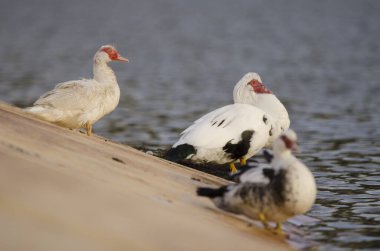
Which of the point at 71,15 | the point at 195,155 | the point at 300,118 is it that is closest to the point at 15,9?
the point at 71,15

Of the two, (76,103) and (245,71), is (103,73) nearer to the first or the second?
(76,103)

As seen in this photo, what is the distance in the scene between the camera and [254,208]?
782 cm

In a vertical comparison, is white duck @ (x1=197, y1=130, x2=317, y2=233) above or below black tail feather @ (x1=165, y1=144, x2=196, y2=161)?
below

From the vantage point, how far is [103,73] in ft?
40.2

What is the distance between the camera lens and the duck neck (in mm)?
12109

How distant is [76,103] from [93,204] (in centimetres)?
472

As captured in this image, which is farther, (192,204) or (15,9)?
(15,9)

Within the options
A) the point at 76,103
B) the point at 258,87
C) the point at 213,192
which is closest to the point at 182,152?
the point at 76,103

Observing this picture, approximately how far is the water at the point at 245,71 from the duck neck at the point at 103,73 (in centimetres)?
312

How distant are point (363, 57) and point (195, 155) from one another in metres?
25.9

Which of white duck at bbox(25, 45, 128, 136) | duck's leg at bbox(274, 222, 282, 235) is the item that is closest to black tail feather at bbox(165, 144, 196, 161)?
white duck at bbox(25, 45, 128, 136)

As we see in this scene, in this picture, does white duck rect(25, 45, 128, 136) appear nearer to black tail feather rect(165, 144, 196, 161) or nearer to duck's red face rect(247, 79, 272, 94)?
black tail feather rect(165, 144, 196, 161)

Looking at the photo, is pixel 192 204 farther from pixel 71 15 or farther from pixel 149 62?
pixel 71 15

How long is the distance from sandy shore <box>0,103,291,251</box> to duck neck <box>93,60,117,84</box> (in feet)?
9.75
